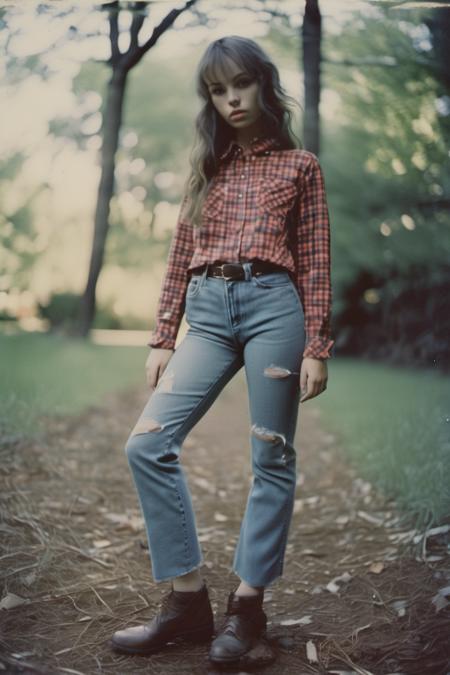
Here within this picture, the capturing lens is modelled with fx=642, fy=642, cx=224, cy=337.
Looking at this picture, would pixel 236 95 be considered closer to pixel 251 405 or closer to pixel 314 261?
pixel 314 261

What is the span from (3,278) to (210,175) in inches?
89.0

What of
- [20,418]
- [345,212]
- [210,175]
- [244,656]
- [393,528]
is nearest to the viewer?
[244,656]

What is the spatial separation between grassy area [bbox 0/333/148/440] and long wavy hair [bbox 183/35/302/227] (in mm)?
1963

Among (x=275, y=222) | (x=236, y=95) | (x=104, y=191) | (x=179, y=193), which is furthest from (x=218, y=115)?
(x=179, y=193)

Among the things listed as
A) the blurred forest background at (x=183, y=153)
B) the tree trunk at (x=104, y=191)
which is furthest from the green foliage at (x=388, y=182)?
the tree trunk at (x=104, y=191)

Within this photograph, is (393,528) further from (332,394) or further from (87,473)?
(332,394)

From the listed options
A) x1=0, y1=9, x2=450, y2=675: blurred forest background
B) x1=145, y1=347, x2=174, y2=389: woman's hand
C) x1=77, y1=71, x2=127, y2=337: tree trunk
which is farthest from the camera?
x1=77, y1=71, x2=127, y2=337: tree trunk

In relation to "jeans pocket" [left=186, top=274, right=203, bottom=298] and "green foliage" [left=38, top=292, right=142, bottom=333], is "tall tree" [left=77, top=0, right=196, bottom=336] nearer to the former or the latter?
"green foliage" [left=38, top=292, right=142, bottom=333]

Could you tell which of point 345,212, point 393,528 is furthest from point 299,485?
point 345,212

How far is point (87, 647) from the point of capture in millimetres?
1894

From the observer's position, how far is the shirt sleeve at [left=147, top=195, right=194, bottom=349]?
6.71 feet

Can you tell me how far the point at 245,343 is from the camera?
1930 mm

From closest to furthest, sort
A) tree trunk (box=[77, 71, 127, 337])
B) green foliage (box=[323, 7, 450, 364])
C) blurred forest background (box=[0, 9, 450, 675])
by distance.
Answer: blurred forest background (box=[0, 9, 450, 675]) → green foliage (box=[323, 7, 450, 364]) → tree trunk (box=[77, 71, 127, 337])

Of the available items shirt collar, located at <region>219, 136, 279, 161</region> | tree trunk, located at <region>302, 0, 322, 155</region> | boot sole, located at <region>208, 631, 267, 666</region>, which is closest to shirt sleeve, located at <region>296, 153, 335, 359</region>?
shirt collar, located at <region>219, 136, 279, 161</region>
